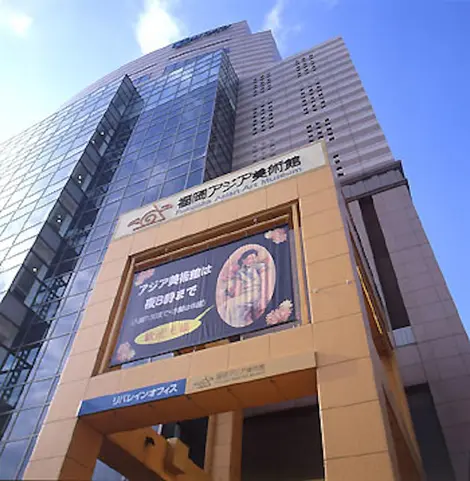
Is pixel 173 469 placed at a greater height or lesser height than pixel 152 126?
lesser

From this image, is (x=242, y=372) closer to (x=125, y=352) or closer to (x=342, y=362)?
(x=342, y=362)

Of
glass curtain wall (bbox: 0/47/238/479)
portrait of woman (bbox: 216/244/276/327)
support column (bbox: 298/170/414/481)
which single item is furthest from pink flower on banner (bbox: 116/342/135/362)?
glass curtain wall (bbox: 0/47/238/479)

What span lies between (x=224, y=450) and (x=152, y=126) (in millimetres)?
28336

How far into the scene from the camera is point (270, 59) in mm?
70500

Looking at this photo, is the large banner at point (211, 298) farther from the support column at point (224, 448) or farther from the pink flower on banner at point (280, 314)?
the support column at point (224, 448)

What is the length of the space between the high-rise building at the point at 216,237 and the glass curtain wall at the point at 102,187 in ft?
0.36

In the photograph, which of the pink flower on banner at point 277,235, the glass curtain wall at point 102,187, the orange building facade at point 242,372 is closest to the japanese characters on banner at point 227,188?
the orange building facade at point 242,372

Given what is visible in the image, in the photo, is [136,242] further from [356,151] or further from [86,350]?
[356,151]

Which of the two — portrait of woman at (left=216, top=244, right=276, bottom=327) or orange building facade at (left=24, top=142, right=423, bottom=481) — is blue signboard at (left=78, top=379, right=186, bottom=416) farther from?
portrait of woman at (left=216, top=244, right=276, bottom=327)

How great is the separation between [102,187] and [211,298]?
22724mm

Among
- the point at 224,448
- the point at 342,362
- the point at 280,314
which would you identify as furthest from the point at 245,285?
the point at 224,448

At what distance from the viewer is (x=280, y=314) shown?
10.8 meters

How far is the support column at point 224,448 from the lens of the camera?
46.5 ft

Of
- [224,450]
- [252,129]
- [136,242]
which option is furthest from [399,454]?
[252,129]
